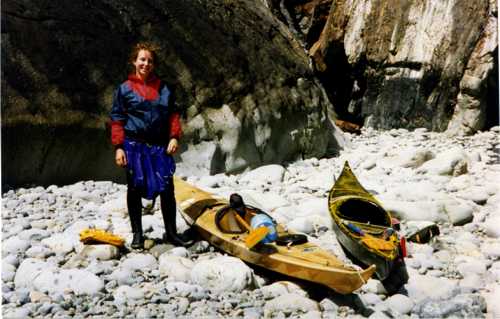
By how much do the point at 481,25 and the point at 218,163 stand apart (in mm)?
7858

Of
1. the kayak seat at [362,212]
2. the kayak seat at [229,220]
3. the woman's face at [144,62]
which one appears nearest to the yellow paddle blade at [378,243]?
the kayak seat at [362,212]

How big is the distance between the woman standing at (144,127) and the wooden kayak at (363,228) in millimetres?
1870

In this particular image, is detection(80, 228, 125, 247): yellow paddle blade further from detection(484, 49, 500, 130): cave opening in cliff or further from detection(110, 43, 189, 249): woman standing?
detection(484, 49, 500, 130): cave opening in cliff

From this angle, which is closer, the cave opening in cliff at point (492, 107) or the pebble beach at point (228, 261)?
the pebble beach at point (228, 261)

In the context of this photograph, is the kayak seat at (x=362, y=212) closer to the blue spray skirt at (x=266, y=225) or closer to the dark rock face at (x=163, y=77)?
the blue spray skirt at (x=266, y=225)

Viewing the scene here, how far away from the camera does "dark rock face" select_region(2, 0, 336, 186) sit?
7.11 m

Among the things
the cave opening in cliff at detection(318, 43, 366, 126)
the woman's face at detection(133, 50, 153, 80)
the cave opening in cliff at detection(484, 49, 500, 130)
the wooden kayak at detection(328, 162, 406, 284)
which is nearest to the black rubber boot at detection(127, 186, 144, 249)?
the woman's face at detection(133, 50, 153, 80)

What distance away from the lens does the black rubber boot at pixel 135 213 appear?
4.79m

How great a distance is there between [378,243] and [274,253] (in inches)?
38.1

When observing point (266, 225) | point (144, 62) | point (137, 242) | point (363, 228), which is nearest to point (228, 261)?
point (266, 225)

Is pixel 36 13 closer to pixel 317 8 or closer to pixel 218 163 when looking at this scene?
pixel 218 163

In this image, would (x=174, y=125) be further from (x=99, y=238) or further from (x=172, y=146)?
(x=99, y=238)

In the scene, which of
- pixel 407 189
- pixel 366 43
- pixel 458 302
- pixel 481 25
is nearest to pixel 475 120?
pixel 481 25

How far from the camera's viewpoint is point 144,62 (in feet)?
14.7
